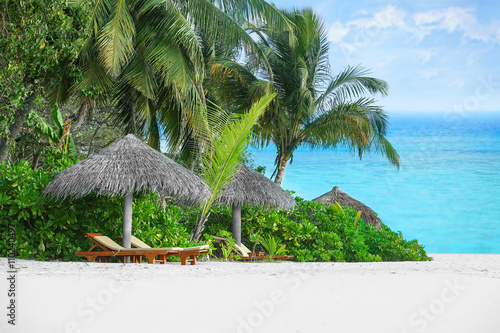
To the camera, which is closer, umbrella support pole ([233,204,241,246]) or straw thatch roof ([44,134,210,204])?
straw thatch roof ([44,134,210,204])

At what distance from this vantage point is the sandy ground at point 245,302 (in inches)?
167

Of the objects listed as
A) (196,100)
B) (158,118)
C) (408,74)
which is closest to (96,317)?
(196,100)

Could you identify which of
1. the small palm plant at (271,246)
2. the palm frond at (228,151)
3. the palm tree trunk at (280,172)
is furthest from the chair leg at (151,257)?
the palm tree trunk at (280,172)

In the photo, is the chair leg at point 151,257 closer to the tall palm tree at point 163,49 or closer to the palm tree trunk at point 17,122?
the palm tree trunk at point 17,122

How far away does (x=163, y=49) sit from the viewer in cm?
1119

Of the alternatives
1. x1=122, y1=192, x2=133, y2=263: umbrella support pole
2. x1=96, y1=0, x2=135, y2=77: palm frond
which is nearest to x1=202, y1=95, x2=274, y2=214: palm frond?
x1=122, y1=192, x2=133, y2=263: umbrella support pole

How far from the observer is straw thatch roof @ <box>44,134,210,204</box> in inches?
292

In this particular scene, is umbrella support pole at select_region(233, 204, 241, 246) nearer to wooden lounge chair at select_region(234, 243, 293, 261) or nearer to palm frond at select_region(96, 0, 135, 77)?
wooden lounge chair at select_region(234, 243, 293, 261)

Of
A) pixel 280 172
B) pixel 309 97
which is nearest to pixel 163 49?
pixel 309 97

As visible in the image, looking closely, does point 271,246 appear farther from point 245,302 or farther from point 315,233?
point 245,302

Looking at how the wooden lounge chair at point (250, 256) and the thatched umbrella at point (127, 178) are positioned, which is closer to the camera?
the thatched umbrella at point (127, 178)

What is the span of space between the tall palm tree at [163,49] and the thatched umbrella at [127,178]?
2.65m

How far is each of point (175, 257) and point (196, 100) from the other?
14.9 ft

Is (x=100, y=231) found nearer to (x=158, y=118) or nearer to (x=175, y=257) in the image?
(x=175, y=257)
